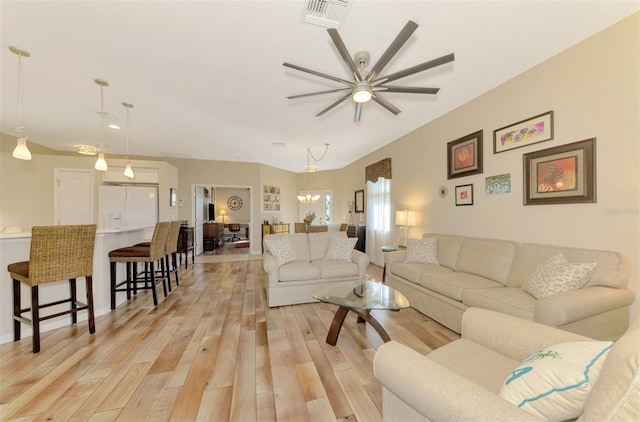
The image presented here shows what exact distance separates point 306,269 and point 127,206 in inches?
188

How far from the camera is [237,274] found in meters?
4.97

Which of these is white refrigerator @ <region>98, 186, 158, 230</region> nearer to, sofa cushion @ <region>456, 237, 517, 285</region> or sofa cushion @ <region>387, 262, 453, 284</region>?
sofa cushion @ <region>387, 262, 453, 284</region>

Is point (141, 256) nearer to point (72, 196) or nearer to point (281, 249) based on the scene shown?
point (281, 249)

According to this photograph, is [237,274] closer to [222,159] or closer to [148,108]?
[148,108]

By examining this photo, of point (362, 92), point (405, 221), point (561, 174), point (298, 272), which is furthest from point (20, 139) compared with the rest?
point (561, 174)

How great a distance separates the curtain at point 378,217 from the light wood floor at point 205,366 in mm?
2711

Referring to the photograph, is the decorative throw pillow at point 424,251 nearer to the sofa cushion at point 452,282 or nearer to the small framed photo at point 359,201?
the sofa cushion at point 452,282

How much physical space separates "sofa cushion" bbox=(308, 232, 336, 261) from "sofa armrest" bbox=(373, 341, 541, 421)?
9.67ft

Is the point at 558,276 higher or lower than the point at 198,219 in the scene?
lower

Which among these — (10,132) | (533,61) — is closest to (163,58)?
(533,61)

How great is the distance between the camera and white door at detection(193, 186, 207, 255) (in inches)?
281

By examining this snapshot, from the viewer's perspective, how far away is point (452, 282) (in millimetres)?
2631

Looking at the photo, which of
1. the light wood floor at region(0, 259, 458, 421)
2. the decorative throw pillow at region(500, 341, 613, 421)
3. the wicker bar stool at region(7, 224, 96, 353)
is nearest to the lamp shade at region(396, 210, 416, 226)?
the light wood floor at region(0, 259, 458, 421)

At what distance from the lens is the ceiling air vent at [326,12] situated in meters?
1.79
